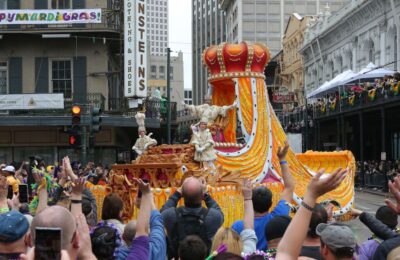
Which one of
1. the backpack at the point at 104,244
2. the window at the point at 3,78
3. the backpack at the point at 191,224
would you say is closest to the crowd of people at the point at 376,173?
the window at the point at 3,78

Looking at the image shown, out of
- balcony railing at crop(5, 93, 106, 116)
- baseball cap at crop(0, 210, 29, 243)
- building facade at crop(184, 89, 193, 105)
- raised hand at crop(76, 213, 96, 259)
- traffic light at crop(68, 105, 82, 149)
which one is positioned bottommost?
raised hand at crop(76, 213, 96, 259)

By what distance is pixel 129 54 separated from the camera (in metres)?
29.0

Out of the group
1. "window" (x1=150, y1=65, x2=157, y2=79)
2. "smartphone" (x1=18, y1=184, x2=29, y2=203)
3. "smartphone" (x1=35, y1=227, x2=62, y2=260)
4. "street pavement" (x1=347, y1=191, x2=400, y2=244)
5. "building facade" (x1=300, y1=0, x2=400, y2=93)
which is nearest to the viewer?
"smartphone" (x1=35, y1=227, x2=62, y2=260)

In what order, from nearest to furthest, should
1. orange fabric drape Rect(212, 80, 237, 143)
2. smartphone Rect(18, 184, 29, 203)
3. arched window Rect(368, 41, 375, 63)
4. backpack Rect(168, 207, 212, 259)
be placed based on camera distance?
backpack Rect(168, 207, 212, 259), smartphone Rect(18, 184, 29, 203), orange fabric drape Rect(212, 80, 237, 143), arched window Rect(368, 41, 375, 63)

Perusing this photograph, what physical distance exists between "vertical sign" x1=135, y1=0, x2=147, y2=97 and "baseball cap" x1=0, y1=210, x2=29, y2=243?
25.1m

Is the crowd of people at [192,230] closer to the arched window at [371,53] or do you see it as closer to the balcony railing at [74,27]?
the balcony railing at [74,27]

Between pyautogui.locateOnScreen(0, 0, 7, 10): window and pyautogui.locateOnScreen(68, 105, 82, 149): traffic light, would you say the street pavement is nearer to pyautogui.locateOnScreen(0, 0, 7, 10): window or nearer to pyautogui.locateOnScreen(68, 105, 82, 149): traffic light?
pyautogui.locateOnScreen(68, 105, 82, 149): traffic light

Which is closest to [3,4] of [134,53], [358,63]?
[134,53]

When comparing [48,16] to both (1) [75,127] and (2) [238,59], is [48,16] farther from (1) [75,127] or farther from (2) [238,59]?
(2) [238,59]

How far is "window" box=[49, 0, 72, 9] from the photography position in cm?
3044

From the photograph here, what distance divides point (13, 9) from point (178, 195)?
82.5 ft

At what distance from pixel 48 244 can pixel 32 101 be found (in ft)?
88.0

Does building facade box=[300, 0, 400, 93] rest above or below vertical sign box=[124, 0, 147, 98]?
above

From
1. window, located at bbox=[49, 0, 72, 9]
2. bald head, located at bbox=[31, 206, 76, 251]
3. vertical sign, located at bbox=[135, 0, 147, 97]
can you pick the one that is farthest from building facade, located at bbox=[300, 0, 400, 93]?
bald head, located at bbox=[31, 206, 76, 251]
